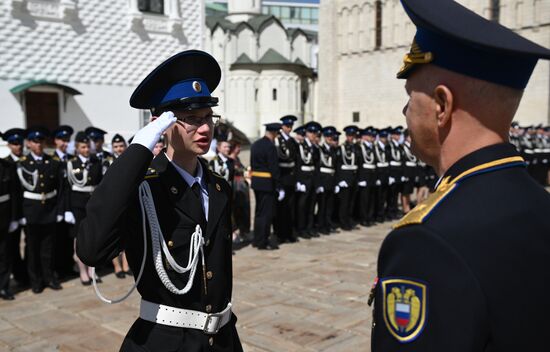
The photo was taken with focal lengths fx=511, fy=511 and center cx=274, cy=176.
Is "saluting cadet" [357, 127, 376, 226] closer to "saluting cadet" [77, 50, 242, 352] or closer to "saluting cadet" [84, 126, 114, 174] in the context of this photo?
"saluting cadet" [84, 126, 114, 174]

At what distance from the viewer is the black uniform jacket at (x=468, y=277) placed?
1186mm

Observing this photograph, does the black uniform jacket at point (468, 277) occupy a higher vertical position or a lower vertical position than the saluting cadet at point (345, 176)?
higher

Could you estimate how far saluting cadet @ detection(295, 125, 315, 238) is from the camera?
977cm

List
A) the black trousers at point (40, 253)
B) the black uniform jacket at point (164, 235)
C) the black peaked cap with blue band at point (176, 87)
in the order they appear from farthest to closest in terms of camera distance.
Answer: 1. the black trousers at point (40, 253)
2. the black peaked cap with blue band at point (176, 87)
3. the black uniform jacket at point (164, 235)

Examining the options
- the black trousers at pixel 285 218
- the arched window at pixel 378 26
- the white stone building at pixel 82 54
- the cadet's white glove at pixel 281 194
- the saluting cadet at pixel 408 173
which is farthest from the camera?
the arched window at pixel 378 26

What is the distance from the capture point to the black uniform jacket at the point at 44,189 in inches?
259

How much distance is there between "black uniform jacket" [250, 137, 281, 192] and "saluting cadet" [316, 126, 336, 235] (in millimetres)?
1517

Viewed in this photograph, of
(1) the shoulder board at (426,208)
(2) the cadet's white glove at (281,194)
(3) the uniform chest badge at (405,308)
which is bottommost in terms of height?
(2) the cadet's white glove at (281,194)

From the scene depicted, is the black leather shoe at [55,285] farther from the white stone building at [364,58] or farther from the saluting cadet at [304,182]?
the white stone building at [364,58]

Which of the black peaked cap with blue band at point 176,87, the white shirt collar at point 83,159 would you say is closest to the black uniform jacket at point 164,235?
the black peaked cap with blue band at point 176,87

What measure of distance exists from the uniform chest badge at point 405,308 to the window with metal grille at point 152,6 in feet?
64.4

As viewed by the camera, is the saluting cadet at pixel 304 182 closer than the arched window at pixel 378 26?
Yes

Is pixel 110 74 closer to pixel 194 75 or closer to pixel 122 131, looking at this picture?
pixel 122 131

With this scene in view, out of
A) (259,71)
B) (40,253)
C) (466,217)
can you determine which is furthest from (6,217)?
(259,71)
